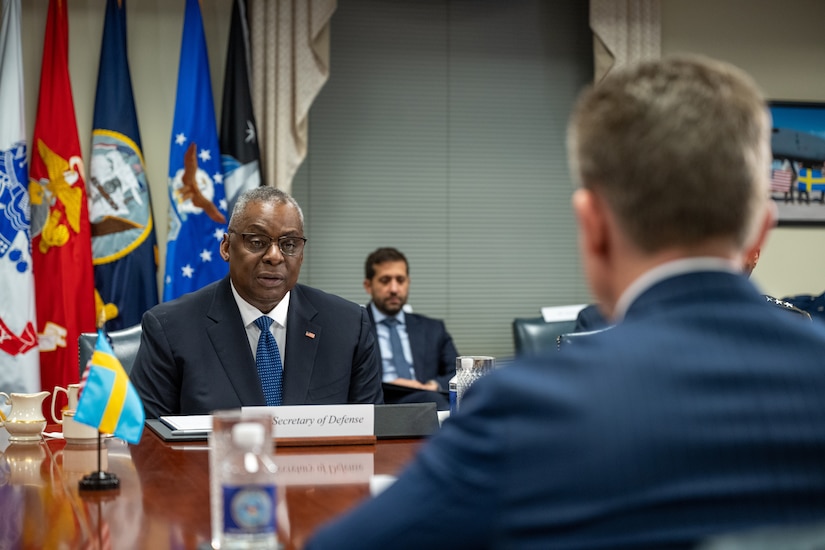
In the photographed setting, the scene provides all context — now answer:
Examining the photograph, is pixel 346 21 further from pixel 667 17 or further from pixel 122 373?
pixel 122 373

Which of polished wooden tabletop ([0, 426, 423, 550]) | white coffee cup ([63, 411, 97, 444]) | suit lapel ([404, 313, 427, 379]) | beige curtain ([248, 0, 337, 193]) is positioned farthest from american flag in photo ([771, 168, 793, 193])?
white coffee cup ([63, 411, 97, 444])

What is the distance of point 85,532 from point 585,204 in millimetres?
842

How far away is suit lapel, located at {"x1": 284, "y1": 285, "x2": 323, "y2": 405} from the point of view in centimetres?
265

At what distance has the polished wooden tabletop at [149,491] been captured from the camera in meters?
1.27

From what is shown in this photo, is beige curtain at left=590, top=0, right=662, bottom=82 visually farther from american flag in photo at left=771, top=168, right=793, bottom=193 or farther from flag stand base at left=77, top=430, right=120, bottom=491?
flag stand base at left=77, top=430, right=120, bottom=491

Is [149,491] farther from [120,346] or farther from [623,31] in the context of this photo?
[623,31]

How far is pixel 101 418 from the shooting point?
1.51 meters

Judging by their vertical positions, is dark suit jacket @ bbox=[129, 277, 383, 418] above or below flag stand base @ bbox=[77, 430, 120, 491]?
above

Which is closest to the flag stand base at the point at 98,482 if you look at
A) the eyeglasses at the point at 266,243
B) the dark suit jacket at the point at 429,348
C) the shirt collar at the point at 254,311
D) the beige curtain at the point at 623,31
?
the shirt collar at the point at 254,311

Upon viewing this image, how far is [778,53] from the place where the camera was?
5.95 m

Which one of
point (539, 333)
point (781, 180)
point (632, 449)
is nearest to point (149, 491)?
point (632, 449)

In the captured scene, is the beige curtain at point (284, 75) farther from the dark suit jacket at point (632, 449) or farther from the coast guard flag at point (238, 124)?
the dark suit jacket at point (632, 449)

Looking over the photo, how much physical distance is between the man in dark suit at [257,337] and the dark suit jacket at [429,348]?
203 cm

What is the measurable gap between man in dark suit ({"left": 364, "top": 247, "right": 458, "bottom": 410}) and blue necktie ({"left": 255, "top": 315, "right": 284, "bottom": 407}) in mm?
2231
